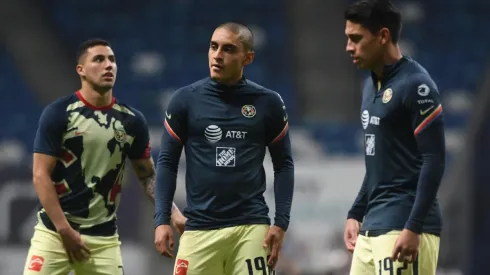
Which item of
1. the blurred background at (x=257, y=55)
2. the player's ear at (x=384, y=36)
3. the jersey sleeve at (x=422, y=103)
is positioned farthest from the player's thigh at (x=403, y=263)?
the blurred background at (x=257, y=55)

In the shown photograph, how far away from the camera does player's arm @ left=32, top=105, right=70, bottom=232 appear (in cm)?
603

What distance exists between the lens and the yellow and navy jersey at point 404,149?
4.88m

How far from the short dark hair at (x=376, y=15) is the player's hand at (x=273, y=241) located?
1211 mm

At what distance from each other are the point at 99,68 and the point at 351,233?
1896 mm

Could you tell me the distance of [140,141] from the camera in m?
6.43

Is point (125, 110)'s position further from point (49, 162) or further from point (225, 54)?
point (225, 54)

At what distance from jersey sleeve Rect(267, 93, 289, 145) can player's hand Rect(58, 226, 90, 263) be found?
4.25 feet

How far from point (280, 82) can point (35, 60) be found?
3762 mm

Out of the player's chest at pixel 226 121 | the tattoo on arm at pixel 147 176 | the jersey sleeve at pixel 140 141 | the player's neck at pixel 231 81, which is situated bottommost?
the tattoo on arm at pixel 147 176

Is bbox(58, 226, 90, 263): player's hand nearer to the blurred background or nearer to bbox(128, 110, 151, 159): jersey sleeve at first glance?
bbox(128, 110, 151, 159): jersey sleeve

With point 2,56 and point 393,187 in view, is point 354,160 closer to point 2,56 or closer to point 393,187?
point 393,187

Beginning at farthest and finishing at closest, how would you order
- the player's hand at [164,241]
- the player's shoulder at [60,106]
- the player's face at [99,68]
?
the player's face at [99,68] < the player's shoulder at [60,106] < the player's hand at [164,241]

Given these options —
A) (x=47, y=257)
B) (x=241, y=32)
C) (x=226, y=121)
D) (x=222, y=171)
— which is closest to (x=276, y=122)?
(x=226, y=121)

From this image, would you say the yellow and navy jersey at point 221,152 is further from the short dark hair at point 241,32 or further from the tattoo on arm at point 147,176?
the tattoo on arm at point 147,176
